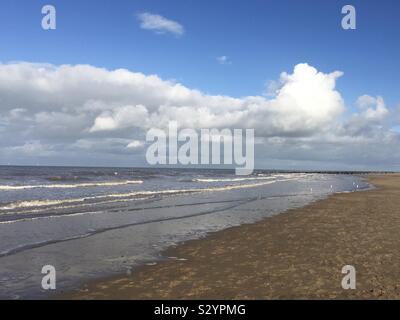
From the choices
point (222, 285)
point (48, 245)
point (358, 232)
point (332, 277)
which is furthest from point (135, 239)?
point (358, 232)

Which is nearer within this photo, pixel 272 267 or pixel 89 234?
pixel 272 267

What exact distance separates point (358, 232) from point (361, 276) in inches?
277

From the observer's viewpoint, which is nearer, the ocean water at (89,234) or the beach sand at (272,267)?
the beach sand at (272,267)

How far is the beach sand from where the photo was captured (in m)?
8.52

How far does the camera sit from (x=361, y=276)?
31.2 feet

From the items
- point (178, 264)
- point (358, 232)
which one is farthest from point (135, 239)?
point (358, 232)

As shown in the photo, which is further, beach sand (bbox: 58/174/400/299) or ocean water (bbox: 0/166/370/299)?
ocean water (bbox: 0/166/370/299)

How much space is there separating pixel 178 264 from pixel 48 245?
210 inches

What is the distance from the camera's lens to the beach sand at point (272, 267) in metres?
8.52

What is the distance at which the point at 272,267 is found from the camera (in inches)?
419
